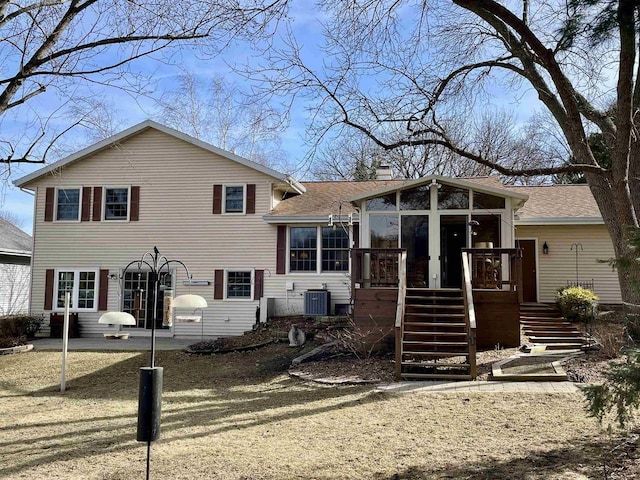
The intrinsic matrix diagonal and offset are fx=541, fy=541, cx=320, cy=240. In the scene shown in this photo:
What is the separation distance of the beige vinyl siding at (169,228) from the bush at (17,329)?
63 cm

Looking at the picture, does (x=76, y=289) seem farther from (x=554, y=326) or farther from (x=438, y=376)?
(x=554, y=326)

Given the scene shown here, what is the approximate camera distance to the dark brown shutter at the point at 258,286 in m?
16.1

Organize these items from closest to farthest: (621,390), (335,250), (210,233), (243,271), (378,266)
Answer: (621,390) → (378,266) → (335,250) → (243,271) → (210,233)

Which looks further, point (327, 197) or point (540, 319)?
point (327, 197)

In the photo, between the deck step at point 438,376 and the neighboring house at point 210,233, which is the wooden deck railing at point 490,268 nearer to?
the deck step at point 438,376

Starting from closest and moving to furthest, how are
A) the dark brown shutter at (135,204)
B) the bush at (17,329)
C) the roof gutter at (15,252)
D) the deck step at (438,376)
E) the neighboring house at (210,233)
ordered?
the deck step at (438,376), the bush at (17,329), the neighboring house at (210,233), the dark brown shutter at (135,204), the roof gutter at (15,252)

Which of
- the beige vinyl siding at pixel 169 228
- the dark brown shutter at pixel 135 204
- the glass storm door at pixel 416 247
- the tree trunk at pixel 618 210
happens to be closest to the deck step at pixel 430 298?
the glass storm door at pixel 416 247

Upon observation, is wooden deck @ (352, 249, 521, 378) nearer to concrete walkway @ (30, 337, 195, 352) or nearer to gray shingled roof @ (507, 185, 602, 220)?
A: gray shingled roof @ (507, 185, 602, 220)

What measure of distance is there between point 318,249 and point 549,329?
6.64 meters

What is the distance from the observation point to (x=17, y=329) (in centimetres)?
1530

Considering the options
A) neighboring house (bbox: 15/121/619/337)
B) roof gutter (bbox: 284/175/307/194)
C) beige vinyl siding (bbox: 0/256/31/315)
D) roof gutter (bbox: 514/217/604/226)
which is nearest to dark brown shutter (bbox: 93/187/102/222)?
neighboring house (bbox: 15/121/619/337)

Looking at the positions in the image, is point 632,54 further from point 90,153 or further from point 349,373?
point 90,153

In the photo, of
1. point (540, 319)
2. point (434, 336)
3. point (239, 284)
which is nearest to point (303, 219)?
point (239, 284)

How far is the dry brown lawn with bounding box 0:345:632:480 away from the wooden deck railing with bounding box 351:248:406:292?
10.9 ft
